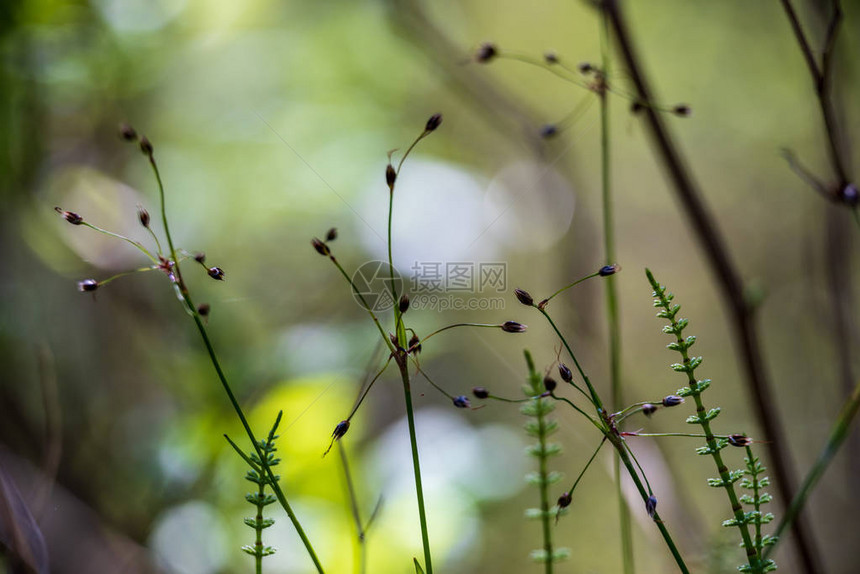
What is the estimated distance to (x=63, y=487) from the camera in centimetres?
83

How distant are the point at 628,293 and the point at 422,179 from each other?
32.7 inches

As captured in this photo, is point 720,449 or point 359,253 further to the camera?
point 359,253

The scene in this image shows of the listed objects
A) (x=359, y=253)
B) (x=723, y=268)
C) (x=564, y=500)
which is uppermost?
(x=359, y=253)

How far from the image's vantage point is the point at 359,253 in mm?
1104

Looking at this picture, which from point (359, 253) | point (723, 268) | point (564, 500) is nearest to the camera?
point (564, 500)

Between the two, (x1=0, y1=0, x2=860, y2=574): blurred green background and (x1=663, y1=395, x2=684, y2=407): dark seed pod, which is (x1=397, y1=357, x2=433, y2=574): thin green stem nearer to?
(x1=663, y1=395, x2=684, y2=407): dark seed pod

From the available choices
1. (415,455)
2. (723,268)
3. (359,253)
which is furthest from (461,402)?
(359,253)

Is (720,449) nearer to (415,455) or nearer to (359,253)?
(415,455)

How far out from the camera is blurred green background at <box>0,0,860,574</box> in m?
0.71

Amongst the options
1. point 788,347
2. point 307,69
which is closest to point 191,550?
point 307,69

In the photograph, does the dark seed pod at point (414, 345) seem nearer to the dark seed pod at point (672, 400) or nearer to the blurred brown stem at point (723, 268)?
the dark seed pod at point (672, 400)

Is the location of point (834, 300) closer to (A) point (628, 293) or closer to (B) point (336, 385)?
(B) point (336, 385)

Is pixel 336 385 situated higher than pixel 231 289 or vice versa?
pixel 231 289

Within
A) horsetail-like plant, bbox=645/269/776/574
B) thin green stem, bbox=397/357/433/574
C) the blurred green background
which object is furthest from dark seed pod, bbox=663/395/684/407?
the blurred green background
